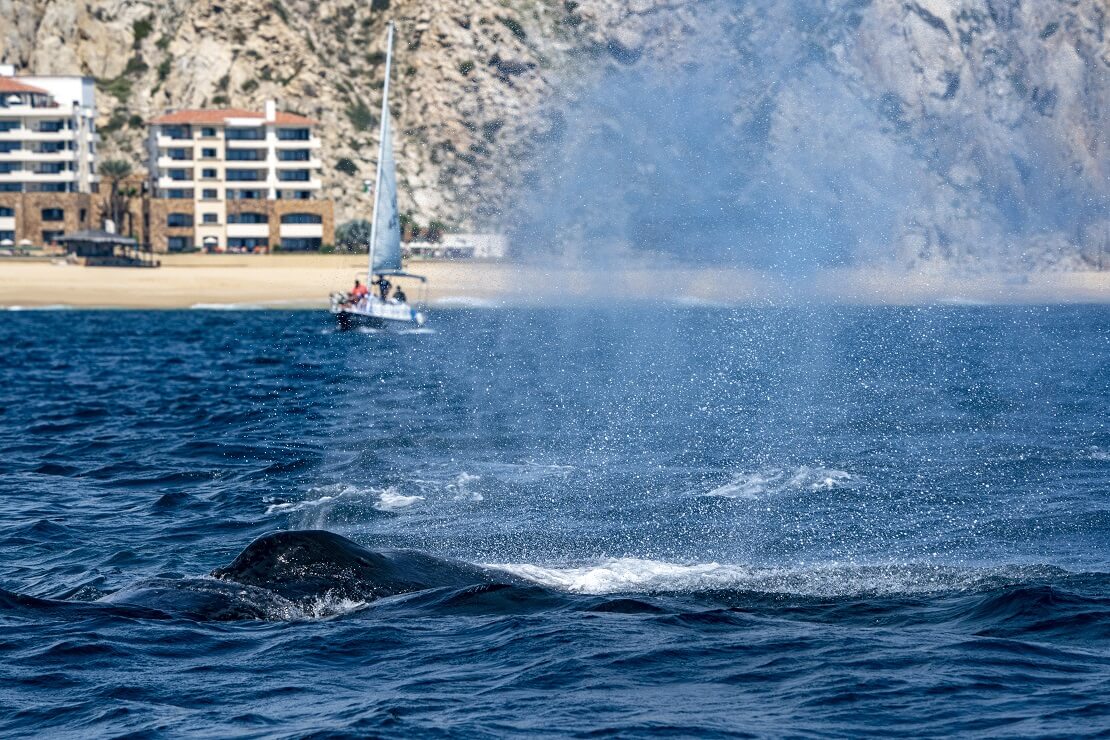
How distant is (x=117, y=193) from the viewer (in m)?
174

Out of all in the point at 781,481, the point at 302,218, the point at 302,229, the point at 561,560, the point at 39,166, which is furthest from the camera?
the point at 39,166

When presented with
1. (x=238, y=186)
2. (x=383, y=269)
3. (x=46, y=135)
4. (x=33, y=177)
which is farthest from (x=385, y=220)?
(x=33, y=177)

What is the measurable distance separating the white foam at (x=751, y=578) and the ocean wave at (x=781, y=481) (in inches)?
294

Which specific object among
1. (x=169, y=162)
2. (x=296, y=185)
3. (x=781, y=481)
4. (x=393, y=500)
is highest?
(x=169, y=162)

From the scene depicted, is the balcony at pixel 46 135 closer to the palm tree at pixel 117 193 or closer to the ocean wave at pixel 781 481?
the palm tree at pixel 117 193

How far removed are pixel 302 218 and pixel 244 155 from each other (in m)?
9.92

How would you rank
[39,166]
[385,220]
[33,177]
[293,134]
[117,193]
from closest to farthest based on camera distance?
[385,220] < [293,134] < [33,177] < [39,166] < [117,193]

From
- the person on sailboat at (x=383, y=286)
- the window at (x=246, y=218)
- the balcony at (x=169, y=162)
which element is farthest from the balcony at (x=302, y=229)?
the person on sailboat at (x=383, y=286)

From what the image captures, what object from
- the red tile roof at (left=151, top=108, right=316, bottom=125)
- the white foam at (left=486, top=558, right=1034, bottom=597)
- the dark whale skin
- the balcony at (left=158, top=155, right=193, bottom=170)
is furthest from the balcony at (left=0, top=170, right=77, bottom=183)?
the white foam at (left=486, top=558, right=1034, bottom=597)

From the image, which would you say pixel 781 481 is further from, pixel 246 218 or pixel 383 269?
pixel 246 218

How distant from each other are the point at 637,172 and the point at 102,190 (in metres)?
146

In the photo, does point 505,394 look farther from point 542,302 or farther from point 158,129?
point 158,129

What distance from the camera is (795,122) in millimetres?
32906

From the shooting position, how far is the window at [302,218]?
559 feet
